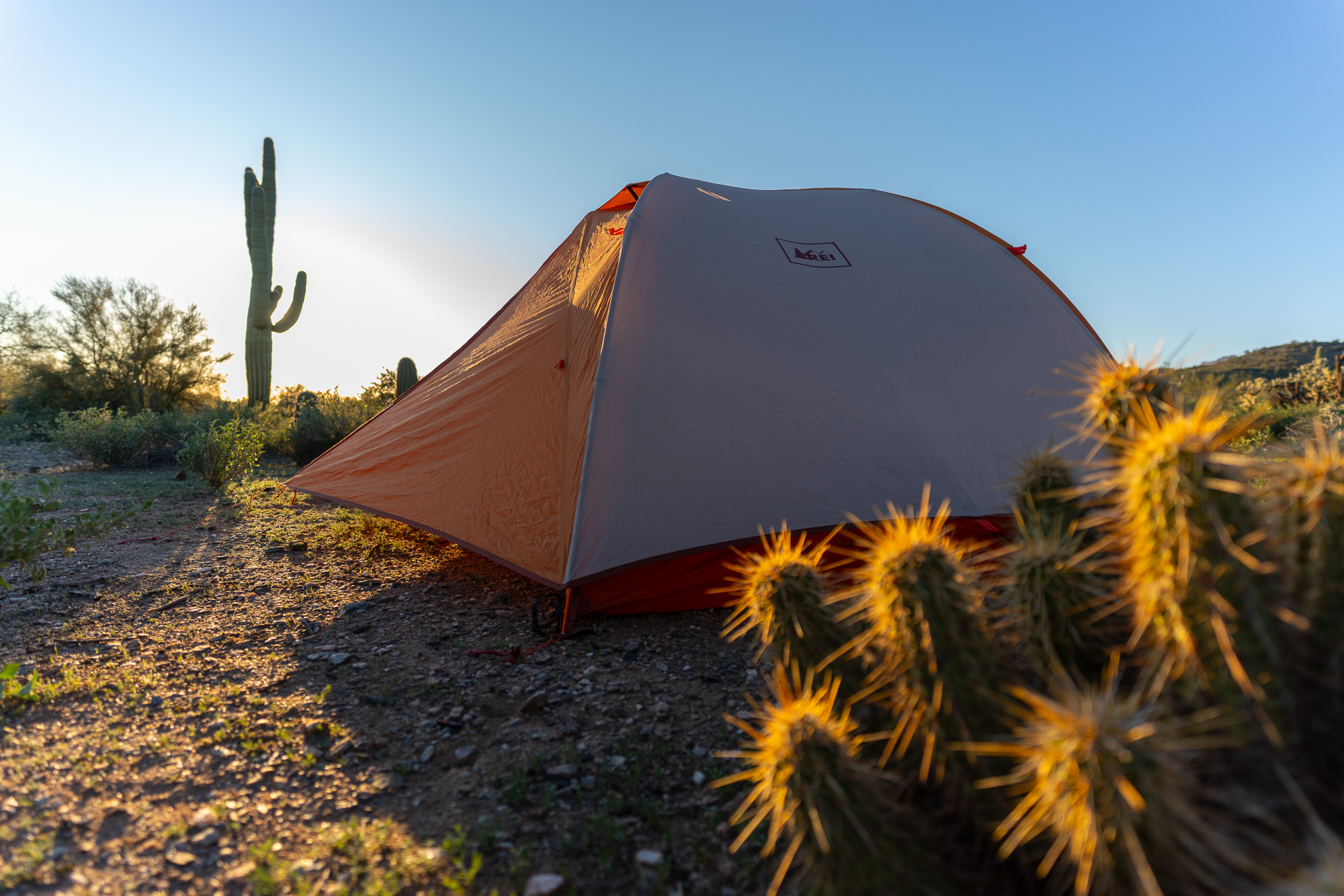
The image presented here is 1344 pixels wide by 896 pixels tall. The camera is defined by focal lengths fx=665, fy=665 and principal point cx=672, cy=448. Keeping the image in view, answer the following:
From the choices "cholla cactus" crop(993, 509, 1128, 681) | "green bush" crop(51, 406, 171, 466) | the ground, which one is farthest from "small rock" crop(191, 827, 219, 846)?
"green bush" crop(51, 406, 171, 466)

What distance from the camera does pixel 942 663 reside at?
1.35 meters

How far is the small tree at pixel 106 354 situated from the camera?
14273mm

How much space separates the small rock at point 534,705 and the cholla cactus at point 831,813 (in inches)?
59.4

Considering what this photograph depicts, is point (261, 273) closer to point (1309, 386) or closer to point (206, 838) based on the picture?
point (206, 838)

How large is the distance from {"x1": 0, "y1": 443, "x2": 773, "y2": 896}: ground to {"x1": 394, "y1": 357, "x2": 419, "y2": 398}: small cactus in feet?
25.5

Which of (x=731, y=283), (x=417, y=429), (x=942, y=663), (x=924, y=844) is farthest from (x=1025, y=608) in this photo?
(x=417, y=429)

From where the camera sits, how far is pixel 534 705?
2.69 m

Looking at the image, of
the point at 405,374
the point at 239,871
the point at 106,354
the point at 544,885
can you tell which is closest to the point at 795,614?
the point at 544,885

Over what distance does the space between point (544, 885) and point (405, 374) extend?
11.4m

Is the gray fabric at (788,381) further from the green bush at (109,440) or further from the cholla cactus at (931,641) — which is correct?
the green bush at (109,440)

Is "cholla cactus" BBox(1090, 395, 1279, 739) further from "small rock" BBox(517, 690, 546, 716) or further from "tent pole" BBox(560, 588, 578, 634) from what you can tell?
"tent pole" BBox(560, 588, 578, 634)

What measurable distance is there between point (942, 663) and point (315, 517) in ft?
20.1

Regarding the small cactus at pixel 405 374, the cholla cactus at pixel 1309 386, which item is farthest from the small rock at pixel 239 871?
the cholla cactus at pixel 1309 386

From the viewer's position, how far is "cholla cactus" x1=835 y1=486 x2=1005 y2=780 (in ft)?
4.42
